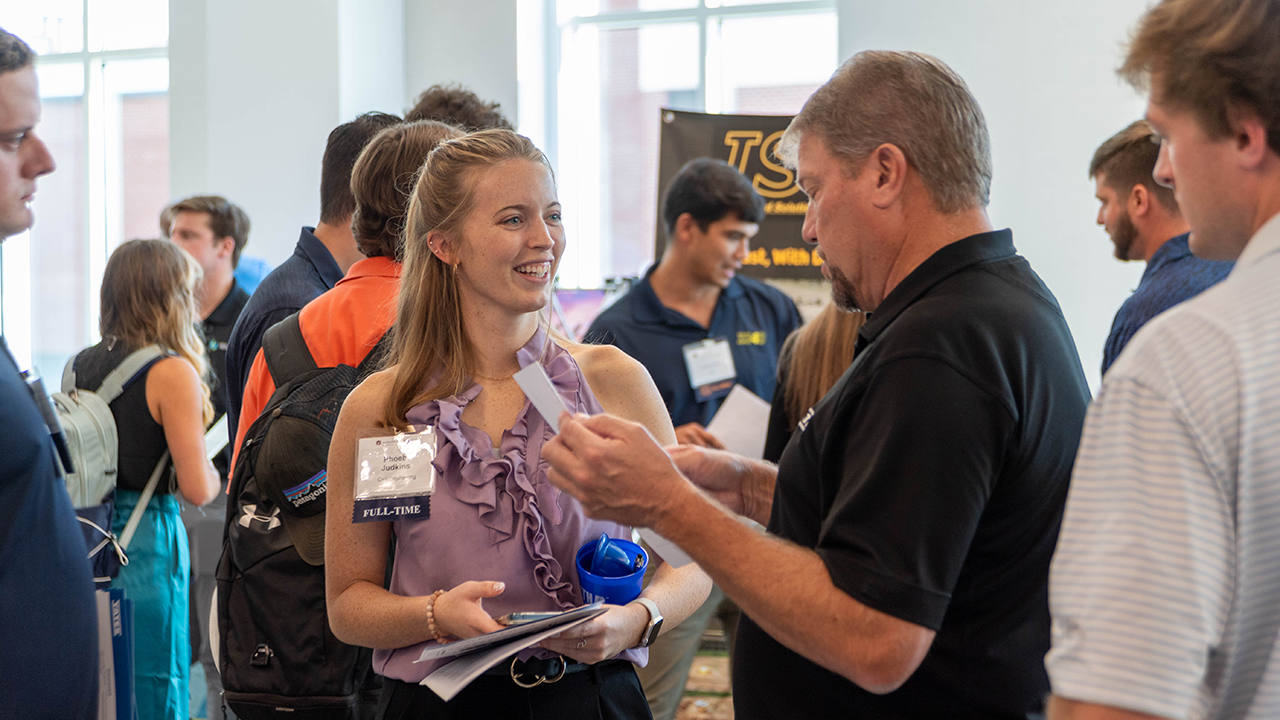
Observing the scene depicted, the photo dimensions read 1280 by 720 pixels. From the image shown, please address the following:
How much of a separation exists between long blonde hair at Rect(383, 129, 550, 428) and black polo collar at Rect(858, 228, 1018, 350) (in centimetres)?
70

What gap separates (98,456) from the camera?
2754 mm

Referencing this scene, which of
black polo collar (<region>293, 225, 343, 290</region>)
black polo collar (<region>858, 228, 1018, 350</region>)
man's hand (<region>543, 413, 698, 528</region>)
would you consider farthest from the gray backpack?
black polo collar (<region>858, 228, 1018, 350</region>)

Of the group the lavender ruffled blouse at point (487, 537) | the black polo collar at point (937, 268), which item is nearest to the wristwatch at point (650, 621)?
the lavender ruffled blouse at point (487, 537)

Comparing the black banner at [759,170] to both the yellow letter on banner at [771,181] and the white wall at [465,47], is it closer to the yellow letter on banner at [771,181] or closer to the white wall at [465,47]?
the yellow letter on banner at [771,181]

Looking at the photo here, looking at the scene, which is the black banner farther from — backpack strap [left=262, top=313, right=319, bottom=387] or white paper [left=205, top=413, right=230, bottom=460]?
backpack strap [left=262, top=313, right=319, bottom=387]

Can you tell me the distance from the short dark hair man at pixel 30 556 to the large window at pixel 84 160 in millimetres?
6966

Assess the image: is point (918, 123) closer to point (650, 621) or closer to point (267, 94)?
point (650, 621)

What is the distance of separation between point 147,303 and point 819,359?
2.06 m

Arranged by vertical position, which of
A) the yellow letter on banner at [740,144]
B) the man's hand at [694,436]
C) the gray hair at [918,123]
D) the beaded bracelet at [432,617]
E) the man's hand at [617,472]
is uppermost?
the yellow letter on banner at [740,144]

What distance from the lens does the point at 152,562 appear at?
2.92 meters

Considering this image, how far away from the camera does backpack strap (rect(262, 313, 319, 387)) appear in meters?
1.93

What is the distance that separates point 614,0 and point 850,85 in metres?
6.08

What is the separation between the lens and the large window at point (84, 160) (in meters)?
7.70

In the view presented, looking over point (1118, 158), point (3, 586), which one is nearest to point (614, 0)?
point (1118, 158)
